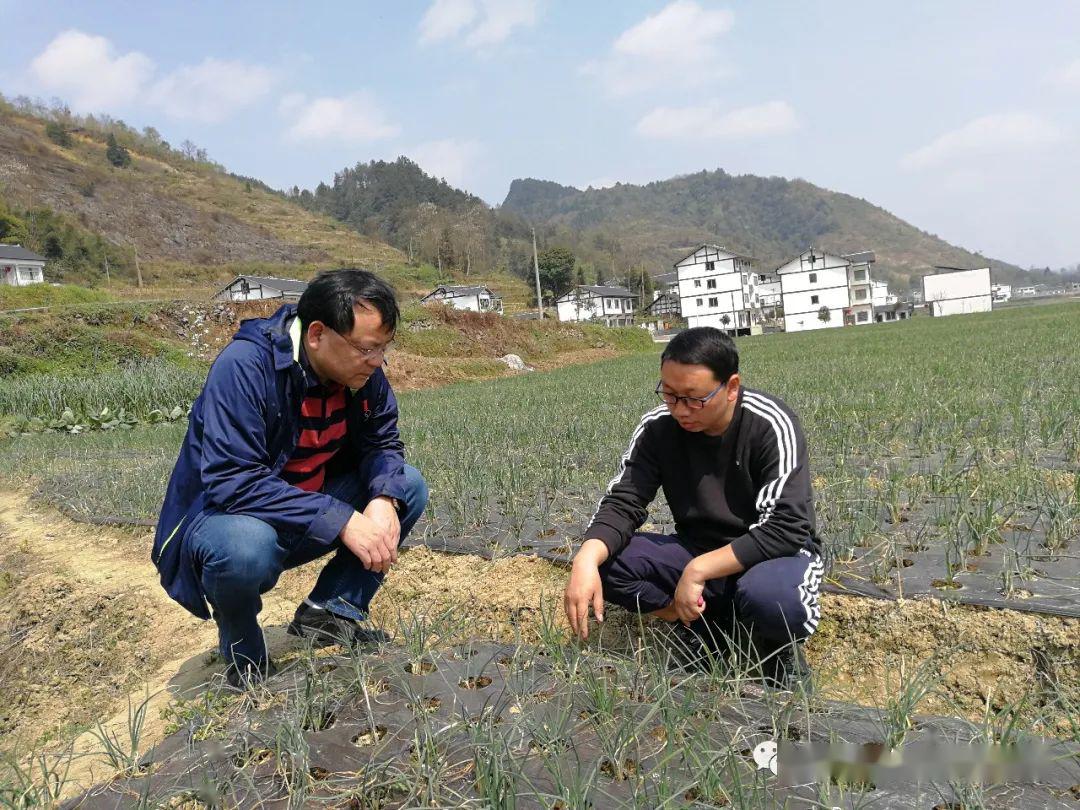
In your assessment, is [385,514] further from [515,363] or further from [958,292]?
[958,292]

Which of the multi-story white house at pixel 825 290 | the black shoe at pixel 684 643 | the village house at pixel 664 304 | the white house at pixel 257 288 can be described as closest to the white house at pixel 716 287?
the multi-story white house at pixel 825 290

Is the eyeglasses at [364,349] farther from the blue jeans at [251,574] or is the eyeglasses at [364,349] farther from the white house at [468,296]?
the white house at [468,296]

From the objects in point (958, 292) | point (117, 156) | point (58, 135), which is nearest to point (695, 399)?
point (958, 292)

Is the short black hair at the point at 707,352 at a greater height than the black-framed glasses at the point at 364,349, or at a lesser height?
lesser

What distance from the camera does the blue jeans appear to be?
2121 millimetres

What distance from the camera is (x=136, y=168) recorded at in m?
69.8

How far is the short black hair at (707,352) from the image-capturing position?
2.05 m

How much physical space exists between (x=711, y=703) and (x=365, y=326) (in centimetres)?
145

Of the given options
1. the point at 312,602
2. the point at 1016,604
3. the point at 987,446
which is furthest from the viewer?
the point at 987,446

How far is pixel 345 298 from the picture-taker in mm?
2168

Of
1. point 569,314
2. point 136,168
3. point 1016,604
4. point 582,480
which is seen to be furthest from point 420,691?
point 136,168

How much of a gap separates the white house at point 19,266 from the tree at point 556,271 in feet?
107

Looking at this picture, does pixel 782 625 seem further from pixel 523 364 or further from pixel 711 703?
pixel 523 364

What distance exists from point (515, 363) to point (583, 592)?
2304 cm
